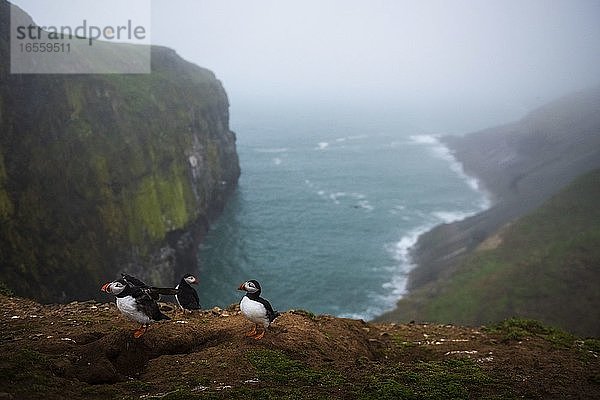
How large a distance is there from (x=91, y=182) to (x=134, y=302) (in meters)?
50.1

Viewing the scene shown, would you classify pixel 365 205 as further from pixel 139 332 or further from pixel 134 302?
pixel 134 302

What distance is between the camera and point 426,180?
119188 millimetres

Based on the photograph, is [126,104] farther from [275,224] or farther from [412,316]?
[412,316]

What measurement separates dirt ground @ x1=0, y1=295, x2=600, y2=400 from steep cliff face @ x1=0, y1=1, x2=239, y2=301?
1346 inches

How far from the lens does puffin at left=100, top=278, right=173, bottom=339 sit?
37.3ft

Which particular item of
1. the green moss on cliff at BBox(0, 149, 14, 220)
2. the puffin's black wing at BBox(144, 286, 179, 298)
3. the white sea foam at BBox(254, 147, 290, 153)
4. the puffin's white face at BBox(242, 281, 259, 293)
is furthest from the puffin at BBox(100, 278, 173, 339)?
the white sea foam at BBox(254, 147, 290, 153)

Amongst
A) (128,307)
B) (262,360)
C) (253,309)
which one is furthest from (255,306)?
(128,307)

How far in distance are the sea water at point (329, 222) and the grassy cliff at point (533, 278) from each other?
8.63 metres

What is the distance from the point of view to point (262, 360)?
37.5 ft

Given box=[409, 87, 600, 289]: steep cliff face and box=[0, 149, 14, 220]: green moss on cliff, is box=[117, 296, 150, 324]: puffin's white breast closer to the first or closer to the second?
box=[0, 149, 14, 220]: green moss on cliff

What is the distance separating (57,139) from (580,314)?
60458 millimetres

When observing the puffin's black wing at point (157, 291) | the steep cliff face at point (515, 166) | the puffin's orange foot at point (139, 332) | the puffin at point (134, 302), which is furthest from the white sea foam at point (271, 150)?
the puffin at point (134, 302)

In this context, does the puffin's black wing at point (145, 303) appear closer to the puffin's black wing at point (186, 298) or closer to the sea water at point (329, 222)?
the puffin's black wing at point (186, 298)

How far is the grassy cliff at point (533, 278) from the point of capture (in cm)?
4394
